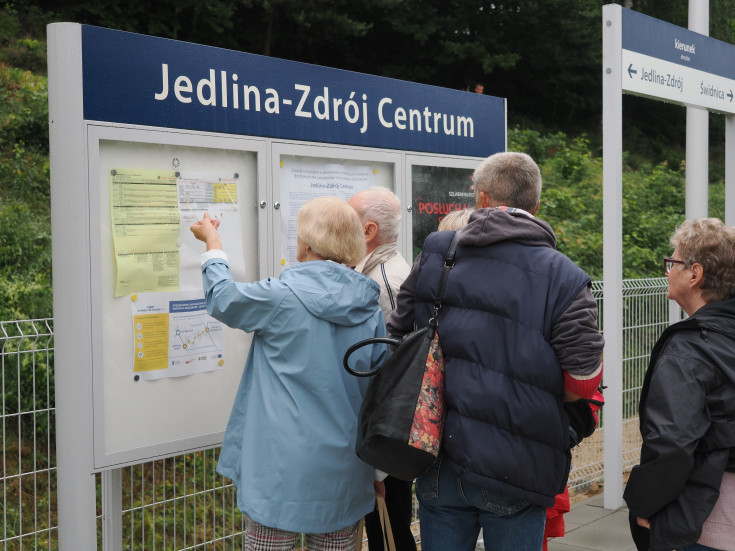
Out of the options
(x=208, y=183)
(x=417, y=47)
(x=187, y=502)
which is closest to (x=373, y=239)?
(x=208, y=183)

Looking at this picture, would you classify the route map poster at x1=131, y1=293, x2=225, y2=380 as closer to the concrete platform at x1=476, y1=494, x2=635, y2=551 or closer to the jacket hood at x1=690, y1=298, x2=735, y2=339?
the jacket hood at x1=690, y1=298, x2=735, y2=339

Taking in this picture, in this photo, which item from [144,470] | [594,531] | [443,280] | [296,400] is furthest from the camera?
[594,531]

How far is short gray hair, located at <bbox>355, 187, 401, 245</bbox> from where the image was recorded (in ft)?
12.0

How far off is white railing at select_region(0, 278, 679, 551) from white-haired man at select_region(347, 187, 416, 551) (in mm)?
719

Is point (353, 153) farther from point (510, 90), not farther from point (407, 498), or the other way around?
point (510, 90)

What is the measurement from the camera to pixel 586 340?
8.62 ft

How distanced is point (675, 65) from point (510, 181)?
387 cm

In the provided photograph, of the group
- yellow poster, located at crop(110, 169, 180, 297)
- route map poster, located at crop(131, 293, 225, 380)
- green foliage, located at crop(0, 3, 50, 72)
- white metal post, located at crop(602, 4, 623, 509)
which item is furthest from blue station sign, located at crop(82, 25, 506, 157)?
green foliage, located at crop(0, 3, 50, 72)

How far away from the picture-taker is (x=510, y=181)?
9.48 ft

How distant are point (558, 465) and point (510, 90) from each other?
25.4 meters

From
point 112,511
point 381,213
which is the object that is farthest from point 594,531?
point 112,511

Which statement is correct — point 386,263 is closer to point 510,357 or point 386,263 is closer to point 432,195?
point 510,357

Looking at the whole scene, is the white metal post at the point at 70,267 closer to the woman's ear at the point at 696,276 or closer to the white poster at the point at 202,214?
the white poster at the point at 202,214

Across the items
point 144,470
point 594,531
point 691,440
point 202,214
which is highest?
point 202,214
